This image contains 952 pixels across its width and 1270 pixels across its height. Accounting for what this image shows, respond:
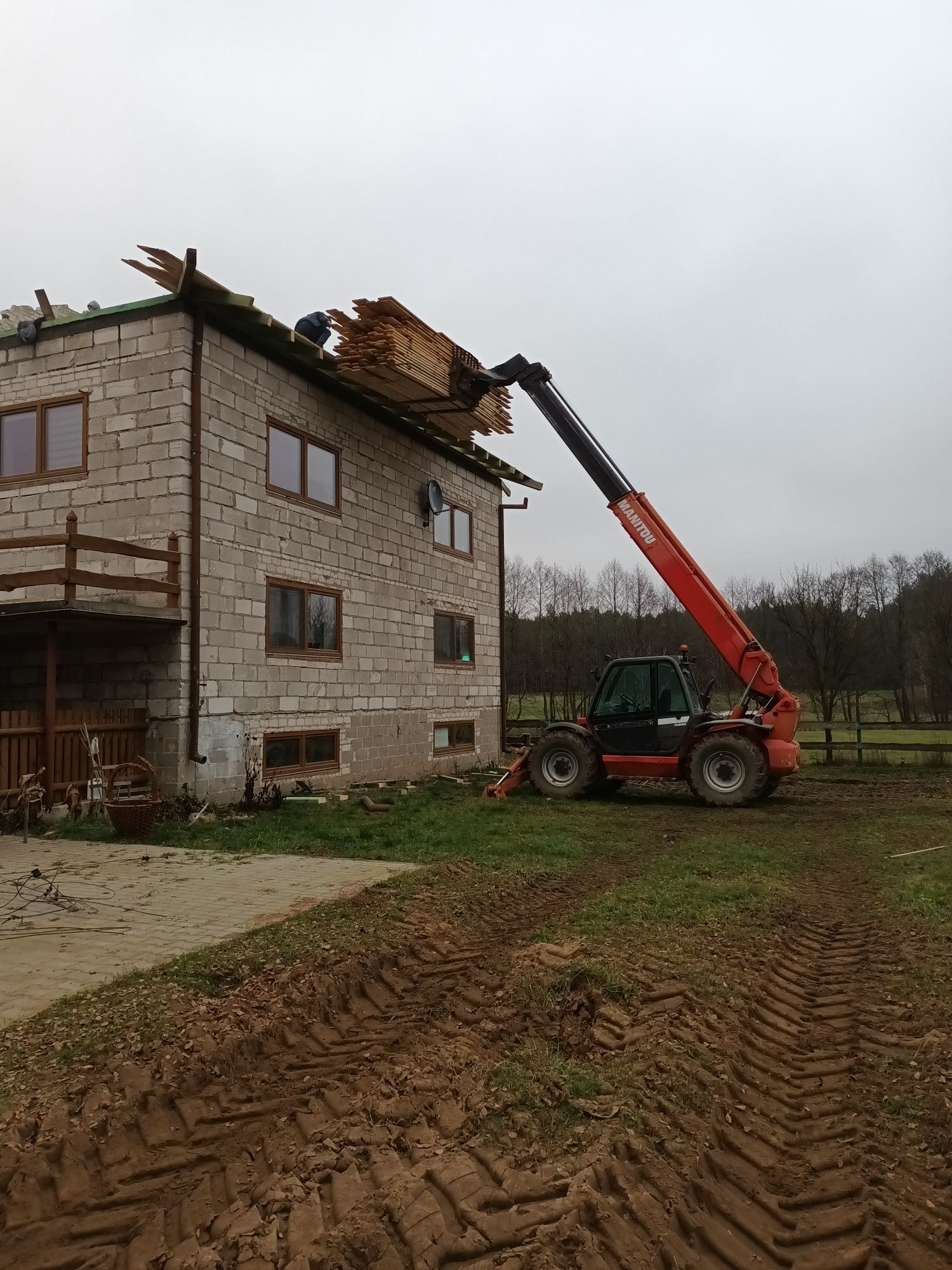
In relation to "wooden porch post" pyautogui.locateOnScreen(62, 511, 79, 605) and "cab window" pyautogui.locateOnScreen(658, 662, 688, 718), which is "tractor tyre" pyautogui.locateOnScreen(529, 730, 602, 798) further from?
"wooden porch post" pyautogui.locateOnScreen(62, 511, 79, 605)

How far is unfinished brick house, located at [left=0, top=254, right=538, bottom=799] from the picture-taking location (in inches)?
472

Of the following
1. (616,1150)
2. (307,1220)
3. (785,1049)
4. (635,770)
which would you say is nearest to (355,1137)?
(307,1220)

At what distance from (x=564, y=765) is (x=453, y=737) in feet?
17.0

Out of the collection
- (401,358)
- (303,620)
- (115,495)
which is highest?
(401,358)

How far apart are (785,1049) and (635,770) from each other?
9.91m

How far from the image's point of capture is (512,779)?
15055 mm

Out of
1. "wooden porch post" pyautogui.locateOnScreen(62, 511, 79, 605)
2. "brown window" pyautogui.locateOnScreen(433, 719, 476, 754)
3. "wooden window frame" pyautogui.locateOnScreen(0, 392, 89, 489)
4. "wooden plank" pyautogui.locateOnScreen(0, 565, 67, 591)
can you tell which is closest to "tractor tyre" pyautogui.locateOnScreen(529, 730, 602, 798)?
"brown window" pyautogui.locateOnScreen(433, 719, 476, 754)

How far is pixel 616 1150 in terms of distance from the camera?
10.8ft

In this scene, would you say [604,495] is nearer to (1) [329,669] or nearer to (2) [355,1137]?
(1) [329,669]

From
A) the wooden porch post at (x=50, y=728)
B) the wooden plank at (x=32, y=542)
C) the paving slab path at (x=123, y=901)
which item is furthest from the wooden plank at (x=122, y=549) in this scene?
the paving slab path at (x=123, y=901)

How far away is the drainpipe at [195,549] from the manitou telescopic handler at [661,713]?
451cm

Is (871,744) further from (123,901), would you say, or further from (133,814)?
(123,901)

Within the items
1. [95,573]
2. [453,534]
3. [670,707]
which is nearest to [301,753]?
[95,573]

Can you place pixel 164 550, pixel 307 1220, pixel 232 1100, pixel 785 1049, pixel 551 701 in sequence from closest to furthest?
1. pixel 307 1220
2. pixel 232 1100
3. pixel 785 1049
4. pixel 164 550
5. pixel 551 701
